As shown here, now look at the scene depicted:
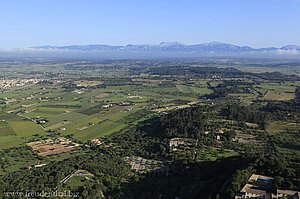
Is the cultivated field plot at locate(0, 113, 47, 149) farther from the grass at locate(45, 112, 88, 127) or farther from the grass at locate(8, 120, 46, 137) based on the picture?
the grass at locate(45, 112, 88, 127)

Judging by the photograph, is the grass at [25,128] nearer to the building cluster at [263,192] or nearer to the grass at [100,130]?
the grass at [100,130]

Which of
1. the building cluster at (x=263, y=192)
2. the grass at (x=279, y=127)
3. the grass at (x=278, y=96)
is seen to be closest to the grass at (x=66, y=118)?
the grass at (x=279, y=127)

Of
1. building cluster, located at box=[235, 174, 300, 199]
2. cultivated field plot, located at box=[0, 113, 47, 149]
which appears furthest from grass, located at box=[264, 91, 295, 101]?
building cluster, located at box=[235, 174, 300, 199]

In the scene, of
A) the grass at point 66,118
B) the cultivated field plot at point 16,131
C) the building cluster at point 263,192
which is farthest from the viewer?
the grass at point 66,118

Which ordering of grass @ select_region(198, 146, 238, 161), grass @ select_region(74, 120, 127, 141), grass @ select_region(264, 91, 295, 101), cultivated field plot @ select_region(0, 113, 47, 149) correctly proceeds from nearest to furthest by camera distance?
grass @ select_region(198, 146, 238, 161) → cultivated field plot @ select_region(0, 113, 47, 149) → grass @ select_region(74, 120, 127, 141) → grass @ select_region(264, 91, 295, 101)

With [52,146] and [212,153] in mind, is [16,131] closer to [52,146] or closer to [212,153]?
[52,146]

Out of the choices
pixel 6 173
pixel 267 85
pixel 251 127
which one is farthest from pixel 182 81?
pixel 6 173

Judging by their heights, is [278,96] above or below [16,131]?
above

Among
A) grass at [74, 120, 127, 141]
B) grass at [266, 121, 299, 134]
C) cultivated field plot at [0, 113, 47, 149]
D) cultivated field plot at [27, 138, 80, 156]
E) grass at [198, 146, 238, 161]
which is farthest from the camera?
grass at [74, 120, 127, 141]

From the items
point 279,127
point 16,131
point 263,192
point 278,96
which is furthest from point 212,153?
point 278,96
